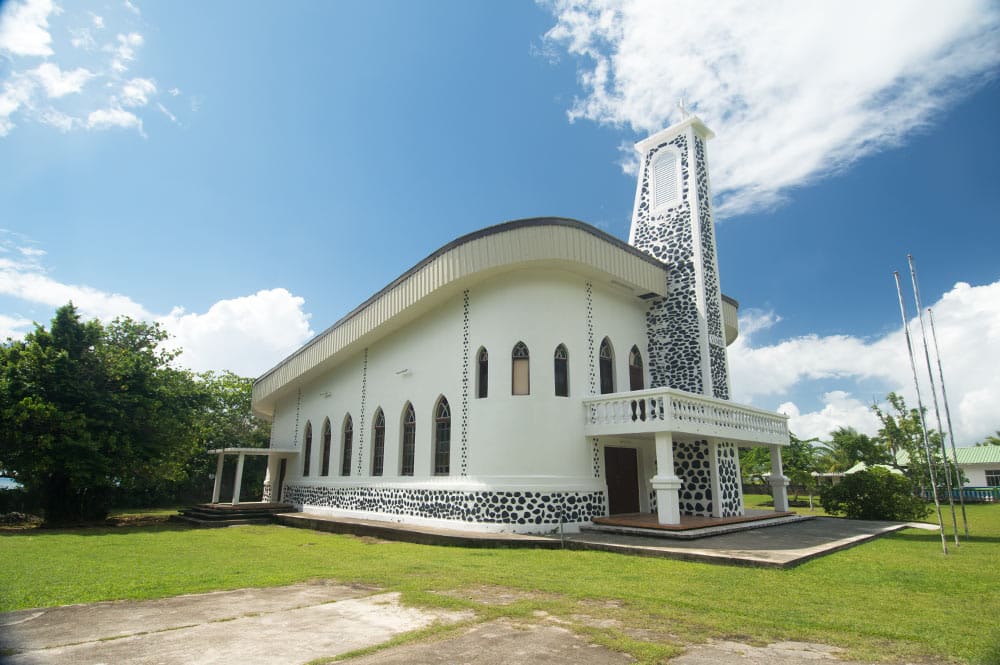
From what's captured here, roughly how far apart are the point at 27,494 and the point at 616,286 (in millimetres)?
20563

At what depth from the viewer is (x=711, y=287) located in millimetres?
14930

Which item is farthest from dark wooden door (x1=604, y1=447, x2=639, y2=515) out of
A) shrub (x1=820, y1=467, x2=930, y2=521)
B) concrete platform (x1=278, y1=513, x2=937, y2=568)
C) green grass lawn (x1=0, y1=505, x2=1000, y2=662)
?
shrub (x1=820, y1=467, x2=930, y2=521)

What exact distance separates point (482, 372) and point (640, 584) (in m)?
7.31

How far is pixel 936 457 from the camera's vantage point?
1230 inches

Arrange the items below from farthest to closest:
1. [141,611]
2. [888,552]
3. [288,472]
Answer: [288,472], [888,552], [141,611]

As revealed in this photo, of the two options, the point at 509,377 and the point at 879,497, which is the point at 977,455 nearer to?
the point at 879,497

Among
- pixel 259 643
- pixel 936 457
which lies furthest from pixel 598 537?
pixel 936 457

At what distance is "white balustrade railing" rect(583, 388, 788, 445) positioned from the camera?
1123cm

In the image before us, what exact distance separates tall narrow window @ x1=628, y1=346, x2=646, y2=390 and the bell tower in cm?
38

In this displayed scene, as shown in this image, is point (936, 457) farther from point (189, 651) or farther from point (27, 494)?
point (27, 494)

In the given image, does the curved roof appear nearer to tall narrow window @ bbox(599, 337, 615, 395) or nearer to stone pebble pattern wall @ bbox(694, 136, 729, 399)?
stone pebble pattern wall @ bbox(694, 136, 729, 399)

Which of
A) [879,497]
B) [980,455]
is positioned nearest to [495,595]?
[879,497]

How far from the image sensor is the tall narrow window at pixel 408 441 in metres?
14.9

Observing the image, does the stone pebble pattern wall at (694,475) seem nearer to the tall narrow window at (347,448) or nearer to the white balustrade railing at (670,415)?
the white balustrade railing at (670,415)
